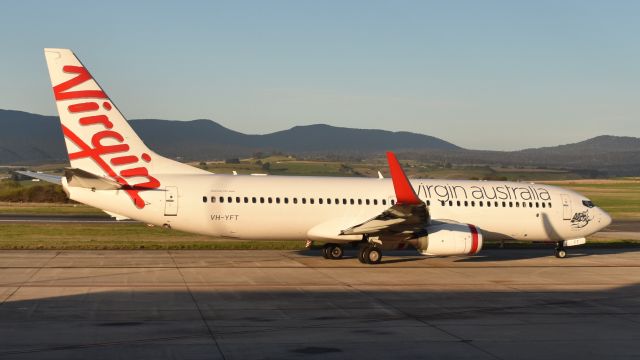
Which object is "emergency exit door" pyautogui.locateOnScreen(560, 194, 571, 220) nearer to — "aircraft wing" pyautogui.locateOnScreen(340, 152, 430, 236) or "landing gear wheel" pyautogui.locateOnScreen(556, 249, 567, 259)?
"landing gear wheel" pyautogui.locateOnScreen(556, 249, 567, 259)

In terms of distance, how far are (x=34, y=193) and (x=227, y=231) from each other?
44.6 metres

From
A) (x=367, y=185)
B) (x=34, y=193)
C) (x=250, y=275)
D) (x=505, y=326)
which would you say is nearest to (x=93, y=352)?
(x=505, y=326)

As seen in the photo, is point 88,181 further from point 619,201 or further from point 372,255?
point 619,201

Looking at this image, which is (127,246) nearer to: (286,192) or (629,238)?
(286,192)

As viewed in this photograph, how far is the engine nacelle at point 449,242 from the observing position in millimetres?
28297

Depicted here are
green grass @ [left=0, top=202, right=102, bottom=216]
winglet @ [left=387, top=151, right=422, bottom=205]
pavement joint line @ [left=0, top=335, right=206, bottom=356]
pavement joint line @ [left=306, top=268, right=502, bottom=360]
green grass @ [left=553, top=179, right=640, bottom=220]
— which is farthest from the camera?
green grass @ [left=553, top=179, right=640, bottom=220]

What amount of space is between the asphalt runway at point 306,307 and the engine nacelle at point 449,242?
2.30ft

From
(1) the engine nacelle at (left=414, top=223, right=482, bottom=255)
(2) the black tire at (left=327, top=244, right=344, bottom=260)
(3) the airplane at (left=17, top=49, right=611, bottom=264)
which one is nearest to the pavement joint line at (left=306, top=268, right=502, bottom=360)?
(3) the airplane at (left=17, top=49, right=611, bottom=264)

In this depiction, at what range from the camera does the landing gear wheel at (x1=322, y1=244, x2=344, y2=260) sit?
102 feet

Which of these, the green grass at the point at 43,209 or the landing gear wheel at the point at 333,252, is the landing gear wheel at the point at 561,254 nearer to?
the landing gear wheel at the point at 333,252

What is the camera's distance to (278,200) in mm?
29859

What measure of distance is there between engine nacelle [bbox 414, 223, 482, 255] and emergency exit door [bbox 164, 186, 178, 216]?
28.2 ft

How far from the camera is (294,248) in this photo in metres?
35.0

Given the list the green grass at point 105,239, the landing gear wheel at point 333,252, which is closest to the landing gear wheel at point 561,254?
the landing gear wheel at point 333,252
